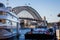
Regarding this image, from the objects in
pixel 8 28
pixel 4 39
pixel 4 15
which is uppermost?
pixel 4 15

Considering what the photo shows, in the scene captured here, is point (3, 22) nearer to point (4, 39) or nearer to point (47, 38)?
point (4, 39)

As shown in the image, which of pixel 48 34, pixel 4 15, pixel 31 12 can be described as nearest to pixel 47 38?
pixel 48 34

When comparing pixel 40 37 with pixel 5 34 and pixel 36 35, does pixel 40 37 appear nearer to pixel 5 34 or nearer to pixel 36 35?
pixel 36 35

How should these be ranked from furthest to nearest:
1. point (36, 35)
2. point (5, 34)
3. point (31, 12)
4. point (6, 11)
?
point (31, 12)
point (6, 11)
point (5, 34)
point (36, 35)

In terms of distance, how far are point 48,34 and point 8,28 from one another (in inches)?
211

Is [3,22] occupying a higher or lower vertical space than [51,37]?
higher

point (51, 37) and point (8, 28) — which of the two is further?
point (8, 28)

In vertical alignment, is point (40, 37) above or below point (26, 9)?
below

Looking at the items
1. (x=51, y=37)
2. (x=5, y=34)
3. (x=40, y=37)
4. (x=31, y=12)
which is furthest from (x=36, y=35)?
(x=31, y=12)

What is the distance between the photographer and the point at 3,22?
15922 mm

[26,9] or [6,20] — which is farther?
[26,9]

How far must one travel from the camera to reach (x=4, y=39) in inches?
634

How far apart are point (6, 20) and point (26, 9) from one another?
4393 centimetres

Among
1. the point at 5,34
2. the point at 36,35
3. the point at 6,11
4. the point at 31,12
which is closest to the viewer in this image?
the point at 36,35
